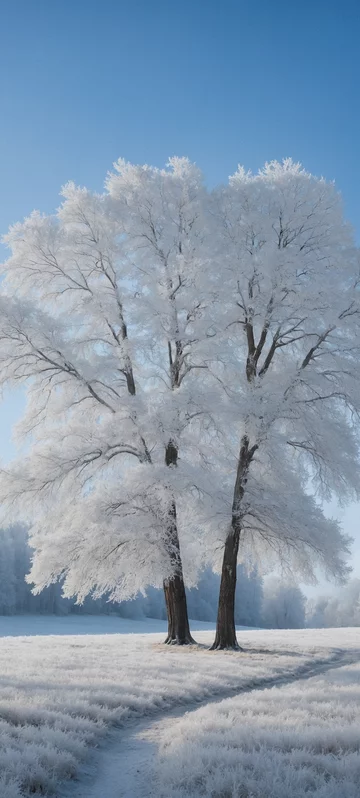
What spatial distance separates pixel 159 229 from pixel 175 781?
54.5 ft

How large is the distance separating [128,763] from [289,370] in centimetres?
Result: 1345

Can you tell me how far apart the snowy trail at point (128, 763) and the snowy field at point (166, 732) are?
0.01 metres

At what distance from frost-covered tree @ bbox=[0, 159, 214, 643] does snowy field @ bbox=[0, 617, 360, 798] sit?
436 cm

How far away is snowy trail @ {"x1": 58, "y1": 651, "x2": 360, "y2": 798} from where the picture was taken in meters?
5.39

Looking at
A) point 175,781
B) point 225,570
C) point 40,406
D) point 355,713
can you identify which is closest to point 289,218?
point 40,406

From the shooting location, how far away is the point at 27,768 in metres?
5.21

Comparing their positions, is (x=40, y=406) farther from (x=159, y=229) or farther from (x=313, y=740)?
(x=313, y=740)

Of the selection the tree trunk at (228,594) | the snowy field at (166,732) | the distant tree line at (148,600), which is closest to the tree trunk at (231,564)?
the tree trunk at (228,594)

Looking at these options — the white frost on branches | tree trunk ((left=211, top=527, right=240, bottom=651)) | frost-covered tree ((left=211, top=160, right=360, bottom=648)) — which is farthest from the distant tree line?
A: frost-covered tree ((left=211, top=160, right=360, bottom=648))

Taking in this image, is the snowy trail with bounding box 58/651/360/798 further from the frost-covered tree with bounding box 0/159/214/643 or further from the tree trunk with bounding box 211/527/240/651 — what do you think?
the tree trunk with bounding box 211/527/240/651

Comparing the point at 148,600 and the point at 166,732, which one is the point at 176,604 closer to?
the point at 166,732

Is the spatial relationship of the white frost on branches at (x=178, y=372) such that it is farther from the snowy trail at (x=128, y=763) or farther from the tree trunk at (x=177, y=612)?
the snowy trail at (x=128, y=763)

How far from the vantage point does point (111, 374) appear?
18328 millimetres

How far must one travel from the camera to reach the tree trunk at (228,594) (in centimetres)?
1836
